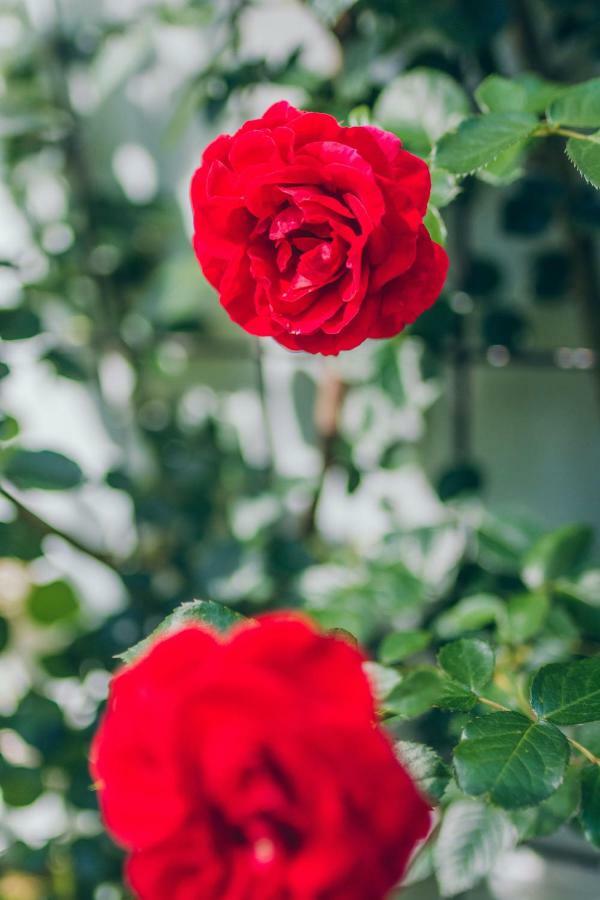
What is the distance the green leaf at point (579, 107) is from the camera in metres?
0.49

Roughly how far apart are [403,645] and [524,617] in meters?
0.14

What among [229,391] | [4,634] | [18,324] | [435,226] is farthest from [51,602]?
[435,226]

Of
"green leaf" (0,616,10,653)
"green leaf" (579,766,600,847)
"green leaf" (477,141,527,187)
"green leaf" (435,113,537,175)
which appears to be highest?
"green leaf" (435,113,537,175)

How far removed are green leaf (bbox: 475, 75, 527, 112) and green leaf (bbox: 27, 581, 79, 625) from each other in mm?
958

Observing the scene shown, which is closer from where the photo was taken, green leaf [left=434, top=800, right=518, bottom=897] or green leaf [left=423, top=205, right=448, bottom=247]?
green leaf [left=423, top=205, right=448, bottom=247]

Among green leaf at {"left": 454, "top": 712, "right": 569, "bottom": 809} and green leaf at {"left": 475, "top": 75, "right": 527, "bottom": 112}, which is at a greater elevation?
green leaf at {"left": 475, "top": 75, "right": 527, "bottom": 112}

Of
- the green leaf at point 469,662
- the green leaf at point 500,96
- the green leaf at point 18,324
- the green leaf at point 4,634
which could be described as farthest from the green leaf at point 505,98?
the green leaf at point 4,634

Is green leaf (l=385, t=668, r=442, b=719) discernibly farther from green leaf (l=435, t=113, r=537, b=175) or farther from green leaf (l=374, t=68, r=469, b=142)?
green leaf (l=374, t=68, r=469, b=142)

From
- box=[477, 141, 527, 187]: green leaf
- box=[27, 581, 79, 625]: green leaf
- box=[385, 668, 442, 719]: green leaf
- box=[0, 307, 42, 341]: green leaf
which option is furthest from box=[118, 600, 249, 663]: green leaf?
box=[27, 581, 79, 625]: green leaf

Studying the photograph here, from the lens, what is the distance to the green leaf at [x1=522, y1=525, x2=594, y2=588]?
77 centimetres

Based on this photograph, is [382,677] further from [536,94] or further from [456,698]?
[536,94]

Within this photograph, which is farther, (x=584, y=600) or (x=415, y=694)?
(x=584, y=600)

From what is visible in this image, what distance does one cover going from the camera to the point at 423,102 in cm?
66

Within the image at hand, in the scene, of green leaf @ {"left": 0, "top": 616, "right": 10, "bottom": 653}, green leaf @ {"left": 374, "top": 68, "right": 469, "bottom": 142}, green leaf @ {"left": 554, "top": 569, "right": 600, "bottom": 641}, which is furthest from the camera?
green leaf @ {"left": 0, "top": 616, "right": 10, "bottom": 653}
